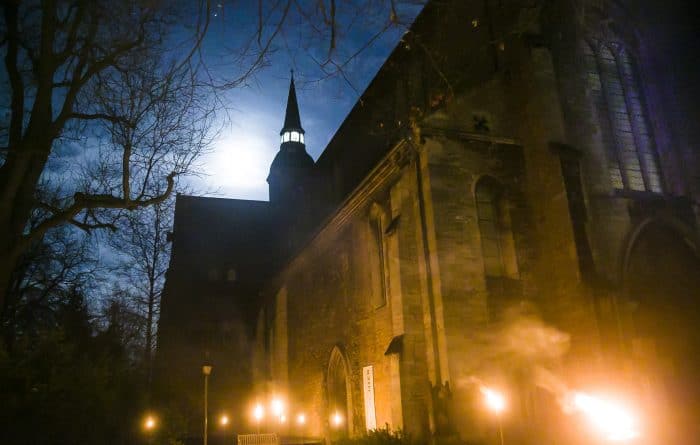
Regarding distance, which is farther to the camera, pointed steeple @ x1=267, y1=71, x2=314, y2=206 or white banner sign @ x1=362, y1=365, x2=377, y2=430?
pointed steeple @ x1=267, y1=71, x2=314, y2=206

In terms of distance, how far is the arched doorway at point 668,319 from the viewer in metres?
13.1

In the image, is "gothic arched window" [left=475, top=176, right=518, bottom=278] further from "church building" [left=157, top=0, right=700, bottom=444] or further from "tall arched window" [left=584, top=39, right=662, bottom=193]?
→ "tall arched window" [left=584, top=39, right=662, bottom=193]

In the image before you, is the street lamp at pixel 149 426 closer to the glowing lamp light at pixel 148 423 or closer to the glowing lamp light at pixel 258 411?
the glowing lamp light at pixel 148 423

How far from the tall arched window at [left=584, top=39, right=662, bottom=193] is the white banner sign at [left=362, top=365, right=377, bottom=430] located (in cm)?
893

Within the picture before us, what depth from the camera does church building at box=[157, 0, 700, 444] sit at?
1286cm

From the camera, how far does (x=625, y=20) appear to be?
17094 mm

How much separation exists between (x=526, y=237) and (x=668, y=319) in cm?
415

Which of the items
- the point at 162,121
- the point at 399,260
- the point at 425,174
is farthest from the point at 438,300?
→ the point at 162,121

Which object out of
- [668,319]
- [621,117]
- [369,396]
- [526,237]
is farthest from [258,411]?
[621,117]

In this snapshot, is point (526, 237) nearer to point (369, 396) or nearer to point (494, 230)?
point (494, 230)

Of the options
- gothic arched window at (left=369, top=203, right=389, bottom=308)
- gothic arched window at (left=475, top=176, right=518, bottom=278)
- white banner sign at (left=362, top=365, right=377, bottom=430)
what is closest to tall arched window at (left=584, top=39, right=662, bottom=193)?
gothic arched window at (left=475, top=176, right=518, bottom=278)

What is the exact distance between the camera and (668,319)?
1389 centimetres

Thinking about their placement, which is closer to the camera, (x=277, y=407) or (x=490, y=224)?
(x=490, y=224)

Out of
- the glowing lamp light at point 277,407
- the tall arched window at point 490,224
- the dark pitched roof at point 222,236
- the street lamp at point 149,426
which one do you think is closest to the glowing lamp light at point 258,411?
the glowing lamp light at point 277,407
